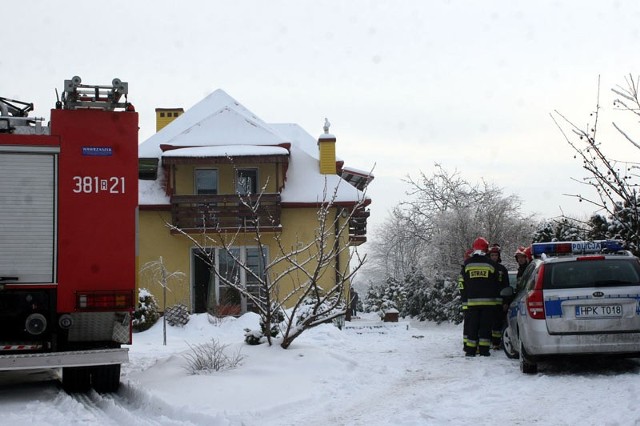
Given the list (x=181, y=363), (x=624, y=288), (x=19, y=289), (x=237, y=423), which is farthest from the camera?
(x=181, y=363)

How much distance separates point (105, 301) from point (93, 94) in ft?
7.67

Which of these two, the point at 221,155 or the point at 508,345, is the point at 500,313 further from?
the point at 221,155

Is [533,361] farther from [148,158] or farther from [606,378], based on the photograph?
[148,158]

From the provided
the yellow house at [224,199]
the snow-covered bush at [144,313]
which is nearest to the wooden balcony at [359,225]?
the yellow house at [224,199]

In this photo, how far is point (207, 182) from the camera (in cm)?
2817

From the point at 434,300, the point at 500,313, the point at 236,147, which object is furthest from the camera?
the point at 434,300

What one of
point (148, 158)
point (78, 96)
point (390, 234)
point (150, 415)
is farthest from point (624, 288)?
point (390, 234)

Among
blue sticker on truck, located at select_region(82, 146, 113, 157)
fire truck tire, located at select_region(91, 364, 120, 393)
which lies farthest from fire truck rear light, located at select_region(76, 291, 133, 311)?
blue sticker on truck, located at select_region(82, 146, 113, 157)

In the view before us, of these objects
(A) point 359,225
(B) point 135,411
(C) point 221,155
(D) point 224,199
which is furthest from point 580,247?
(A) point 359,225

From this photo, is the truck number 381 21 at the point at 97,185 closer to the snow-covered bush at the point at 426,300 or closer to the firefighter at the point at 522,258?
the firefighter at the point at 522,258

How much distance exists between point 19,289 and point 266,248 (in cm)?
1818

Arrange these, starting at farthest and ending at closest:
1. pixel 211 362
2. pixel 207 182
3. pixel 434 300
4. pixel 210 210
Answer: pixel 207 182 → pixel 434 300 → pixel 210 210 → pixel 211 362

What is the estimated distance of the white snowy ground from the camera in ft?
24.8

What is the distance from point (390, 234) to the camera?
213 feet
